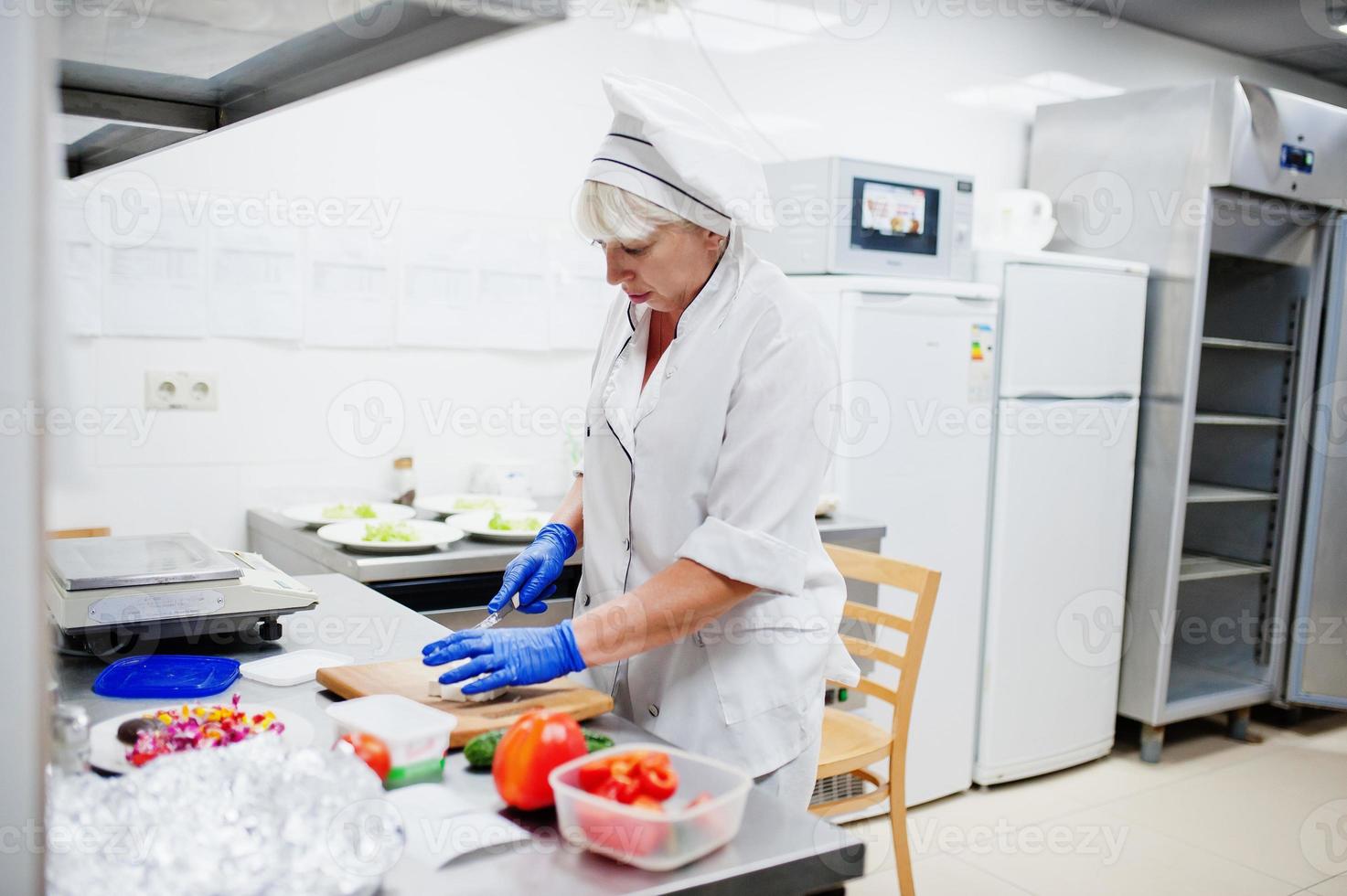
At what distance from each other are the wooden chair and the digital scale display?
2295 mm

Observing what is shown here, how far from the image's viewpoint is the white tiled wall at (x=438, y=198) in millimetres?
2521

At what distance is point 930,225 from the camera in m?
3.12

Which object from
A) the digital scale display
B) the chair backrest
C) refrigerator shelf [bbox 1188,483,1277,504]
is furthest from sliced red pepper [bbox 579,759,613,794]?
the digital scale display

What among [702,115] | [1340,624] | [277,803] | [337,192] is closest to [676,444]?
[702,115]

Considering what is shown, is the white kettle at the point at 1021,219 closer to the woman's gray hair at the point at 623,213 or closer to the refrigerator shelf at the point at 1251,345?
the refrigerator shelf at the point at 1251,345

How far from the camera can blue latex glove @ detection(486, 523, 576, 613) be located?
159 cm

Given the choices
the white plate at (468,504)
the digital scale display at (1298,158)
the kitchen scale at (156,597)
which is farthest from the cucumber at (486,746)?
the digital scale display at (1298,158)

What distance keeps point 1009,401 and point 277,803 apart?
2.71m

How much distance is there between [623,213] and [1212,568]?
324 cm

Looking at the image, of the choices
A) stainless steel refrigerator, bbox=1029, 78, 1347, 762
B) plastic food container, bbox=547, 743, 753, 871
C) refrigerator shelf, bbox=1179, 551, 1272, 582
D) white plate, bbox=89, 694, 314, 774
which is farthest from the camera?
refrigerator shelf, bbox=1179, 551, 1272, 582

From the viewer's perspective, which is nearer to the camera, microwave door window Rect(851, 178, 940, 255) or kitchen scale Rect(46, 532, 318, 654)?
kitchen scale Rect(46, 532, 318, 654)

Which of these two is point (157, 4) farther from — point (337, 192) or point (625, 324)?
point (337, 192)

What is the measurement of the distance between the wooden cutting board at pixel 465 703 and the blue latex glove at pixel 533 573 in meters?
0.26

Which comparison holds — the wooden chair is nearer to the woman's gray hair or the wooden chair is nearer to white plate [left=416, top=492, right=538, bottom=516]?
white plate [left=416, top=492, right=538, bottom=516]
